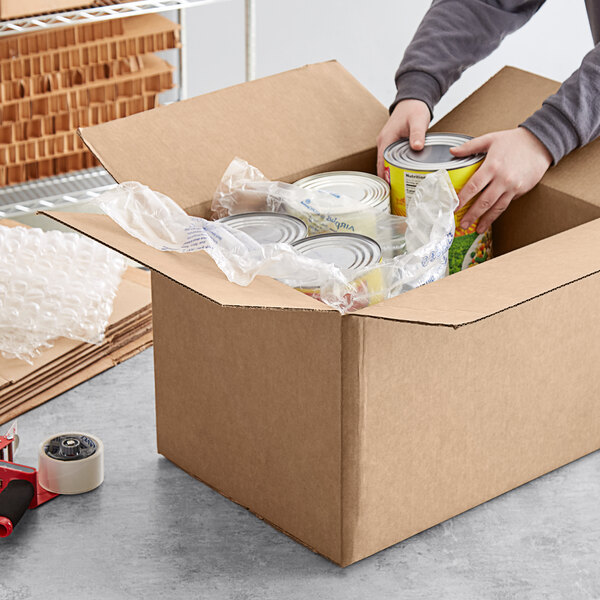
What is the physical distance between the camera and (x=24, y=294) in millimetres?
1637

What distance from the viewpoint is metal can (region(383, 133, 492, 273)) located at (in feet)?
4.45

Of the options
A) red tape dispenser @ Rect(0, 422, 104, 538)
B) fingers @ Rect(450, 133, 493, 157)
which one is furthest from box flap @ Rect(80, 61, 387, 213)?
red tape dispenser @ Rect(0, 422, 104, 538)

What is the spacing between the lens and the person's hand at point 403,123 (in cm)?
149

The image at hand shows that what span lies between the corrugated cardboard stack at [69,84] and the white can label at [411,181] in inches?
45.3

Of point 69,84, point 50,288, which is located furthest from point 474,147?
point 69,84

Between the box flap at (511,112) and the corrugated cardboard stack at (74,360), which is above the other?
the box flap at (511,112)

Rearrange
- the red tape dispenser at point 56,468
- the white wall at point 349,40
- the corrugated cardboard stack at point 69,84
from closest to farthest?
the red tape dispenser at point 56,468 → the corrugated cardboard stack at point 69,84 → the white wall at point 349,40

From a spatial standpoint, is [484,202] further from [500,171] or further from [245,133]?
[245,133]

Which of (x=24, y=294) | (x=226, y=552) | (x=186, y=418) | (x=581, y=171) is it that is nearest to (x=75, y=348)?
(x=24, y=294)

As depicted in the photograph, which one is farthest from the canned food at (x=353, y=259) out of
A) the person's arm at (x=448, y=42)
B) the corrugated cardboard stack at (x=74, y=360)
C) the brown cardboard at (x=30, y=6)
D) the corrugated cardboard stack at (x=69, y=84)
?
the corrugated cardboard stack at (x=69, y=84)

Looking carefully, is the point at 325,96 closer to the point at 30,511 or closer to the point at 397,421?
the point at 397,421

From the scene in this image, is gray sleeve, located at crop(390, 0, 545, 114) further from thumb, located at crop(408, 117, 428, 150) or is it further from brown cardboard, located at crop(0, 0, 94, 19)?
brown cardboard, located at crop(0, 0, 94, 19)

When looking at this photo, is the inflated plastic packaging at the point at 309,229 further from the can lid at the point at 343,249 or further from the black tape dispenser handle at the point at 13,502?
the black tape dispenser handle at the point at 13,502

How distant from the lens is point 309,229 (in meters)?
1.40
